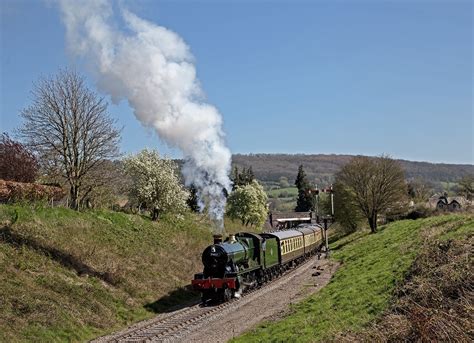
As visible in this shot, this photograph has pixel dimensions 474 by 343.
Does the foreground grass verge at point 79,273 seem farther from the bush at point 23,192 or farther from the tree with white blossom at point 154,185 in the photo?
the tree with white blossom at point 154,185

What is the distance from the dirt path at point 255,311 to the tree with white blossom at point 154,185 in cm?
1741

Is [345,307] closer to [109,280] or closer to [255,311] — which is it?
[255,311]

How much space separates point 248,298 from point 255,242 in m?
5.57

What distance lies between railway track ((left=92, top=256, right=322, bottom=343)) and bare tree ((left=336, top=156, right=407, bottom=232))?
3681 cm

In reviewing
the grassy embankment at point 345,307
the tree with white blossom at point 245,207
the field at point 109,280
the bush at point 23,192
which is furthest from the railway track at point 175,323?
the tree with white blossom at point 245,207

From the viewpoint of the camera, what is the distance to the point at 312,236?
173 feet

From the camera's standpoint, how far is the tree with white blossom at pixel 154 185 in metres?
44.0

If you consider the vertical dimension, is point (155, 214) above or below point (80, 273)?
above

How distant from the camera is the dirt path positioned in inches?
712

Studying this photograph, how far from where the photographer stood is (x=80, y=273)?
24.4 m

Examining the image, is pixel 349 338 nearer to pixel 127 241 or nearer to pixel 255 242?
pixel 255 242

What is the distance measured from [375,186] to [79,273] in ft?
145

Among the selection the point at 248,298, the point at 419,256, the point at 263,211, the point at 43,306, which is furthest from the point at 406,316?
the point at 263,211

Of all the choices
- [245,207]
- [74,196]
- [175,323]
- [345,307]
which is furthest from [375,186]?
[345,307]
